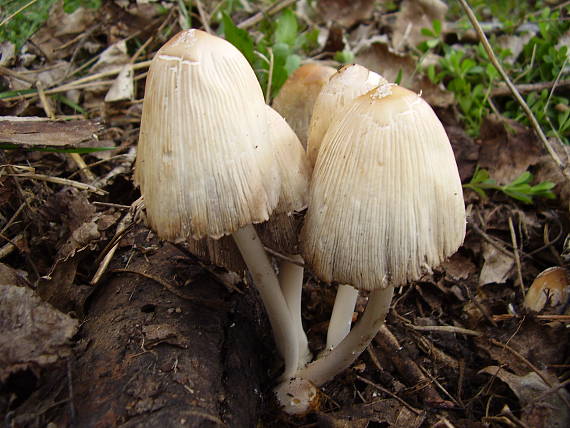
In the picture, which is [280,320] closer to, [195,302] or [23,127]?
[195,302]

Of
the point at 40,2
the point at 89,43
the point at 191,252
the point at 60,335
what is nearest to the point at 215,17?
the point at 89,43

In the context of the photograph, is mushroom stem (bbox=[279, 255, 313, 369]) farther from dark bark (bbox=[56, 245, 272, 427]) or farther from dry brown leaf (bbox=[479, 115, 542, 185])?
dry brown leaf (bbox=[479, 115, 542, 185])

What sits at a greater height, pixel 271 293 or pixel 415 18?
pixel 415 18

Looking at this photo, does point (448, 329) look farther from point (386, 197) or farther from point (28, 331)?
point (28, 331)

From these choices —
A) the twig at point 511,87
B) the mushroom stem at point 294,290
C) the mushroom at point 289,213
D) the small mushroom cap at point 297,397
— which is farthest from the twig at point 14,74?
the twig at point 511,87

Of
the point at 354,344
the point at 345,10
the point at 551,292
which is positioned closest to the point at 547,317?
the point at 551,292

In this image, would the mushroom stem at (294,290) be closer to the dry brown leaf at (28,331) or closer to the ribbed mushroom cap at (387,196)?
the ribbed mushroom cap at (387,196)
